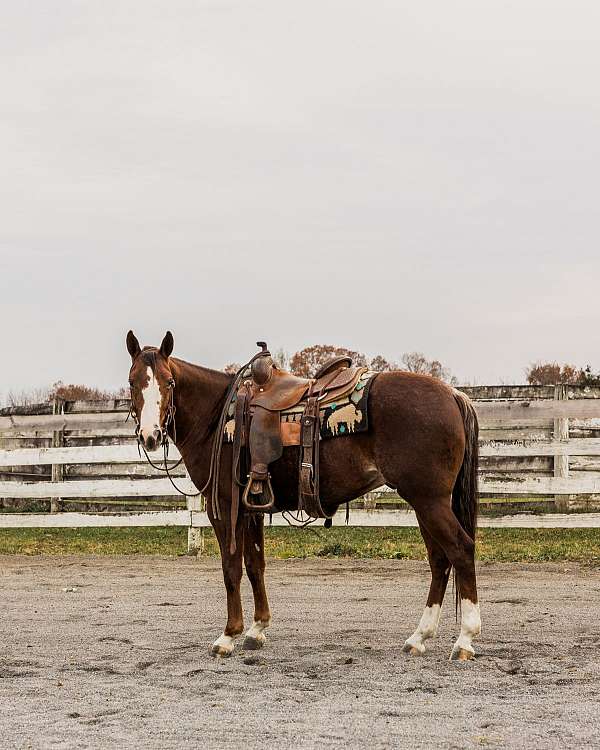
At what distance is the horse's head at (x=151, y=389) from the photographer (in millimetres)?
5926

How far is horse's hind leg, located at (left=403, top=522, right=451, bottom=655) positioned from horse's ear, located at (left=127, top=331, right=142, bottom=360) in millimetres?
2135

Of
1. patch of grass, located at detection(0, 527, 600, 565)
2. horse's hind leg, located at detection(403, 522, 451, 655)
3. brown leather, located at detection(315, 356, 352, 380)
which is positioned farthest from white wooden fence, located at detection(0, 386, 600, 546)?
horse's hind leg, located at detection(403, 522, 451, 655)

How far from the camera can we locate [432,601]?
6086 millimetres

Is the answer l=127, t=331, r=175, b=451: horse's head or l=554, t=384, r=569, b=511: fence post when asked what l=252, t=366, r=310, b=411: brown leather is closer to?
l=127, t=331, r=175, b=451: horse's head

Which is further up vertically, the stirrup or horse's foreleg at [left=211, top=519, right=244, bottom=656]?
the stirrup

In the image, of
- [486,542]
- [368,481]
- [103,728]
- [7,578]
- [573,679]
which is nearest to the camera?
[103,728]

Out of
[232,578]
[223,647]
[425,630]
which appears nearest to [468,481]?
[425,630]

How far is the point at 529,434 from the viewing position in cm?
1627

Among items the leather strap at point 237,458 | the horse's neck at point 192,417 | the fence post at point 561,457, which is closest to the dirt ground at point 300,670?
the leather strap at point 237,458

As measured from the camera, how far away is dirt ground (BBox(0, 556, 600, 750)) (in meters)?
4.14

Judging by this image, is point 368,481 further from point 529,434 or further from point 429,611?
point 529,434

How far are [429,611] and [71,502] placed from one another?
11.8m

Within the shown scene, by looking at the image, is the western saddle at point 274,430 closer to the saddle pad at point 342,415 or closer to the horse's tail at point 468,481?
the saddle pad at point 342,415

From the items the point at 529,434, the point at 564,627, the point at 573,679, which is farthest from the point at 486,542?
the point at 573,679
